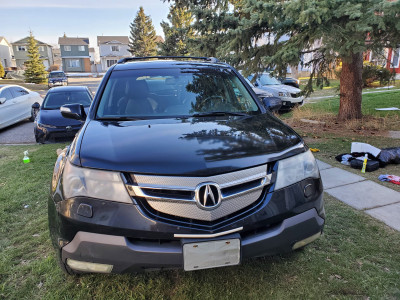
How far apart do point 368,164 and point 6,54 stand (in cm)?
7528

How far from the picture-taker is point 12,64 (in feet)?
218

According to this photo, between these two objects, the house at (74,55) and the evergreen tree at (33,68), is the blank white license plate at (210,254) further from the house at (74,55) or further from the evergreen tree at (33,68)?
the house at (74,55)

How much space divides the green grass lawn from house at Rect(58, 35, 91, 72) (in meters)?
68.6

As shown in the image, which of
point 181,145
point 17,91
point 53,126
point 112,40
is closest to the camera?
point 181,145

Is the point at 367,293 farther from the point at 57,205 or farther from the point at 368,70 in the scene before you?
the point at 368,70

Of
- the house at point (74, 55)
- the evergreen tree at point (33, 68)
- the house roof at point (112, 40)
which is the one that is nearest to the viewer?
the evergreen tree at point (33, 68)

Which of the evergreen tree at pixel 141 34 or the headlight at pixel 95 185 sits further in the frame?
the evergreen tree at pixel 141 34

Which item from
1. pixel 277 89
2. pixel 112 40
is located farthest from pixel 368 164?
pixel 112 40

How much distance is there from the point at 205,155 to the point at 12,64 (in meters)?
78.6

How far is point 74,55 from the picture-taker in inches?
2537

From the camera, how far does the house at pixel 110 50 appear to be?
6481cm

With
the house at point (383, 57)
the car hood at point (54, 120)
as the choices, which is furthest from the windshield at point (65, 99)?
the house at point (383, 57)

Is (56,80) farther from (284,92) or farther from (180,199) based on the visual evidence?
(180,199)

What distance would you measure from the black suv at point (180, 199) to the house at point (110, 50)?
6718 cm
